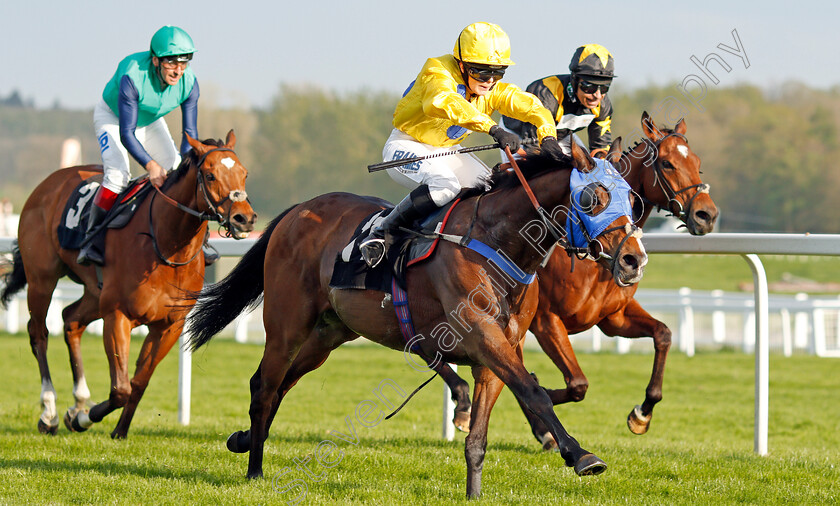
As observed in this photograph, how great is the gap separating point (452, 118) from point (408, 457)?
6.43ft

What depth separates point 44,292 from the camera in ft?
21.5

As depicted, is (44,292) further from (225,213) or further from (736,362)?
(736,362)

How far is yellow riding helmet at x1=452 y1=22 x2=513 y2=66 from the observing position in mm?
4266

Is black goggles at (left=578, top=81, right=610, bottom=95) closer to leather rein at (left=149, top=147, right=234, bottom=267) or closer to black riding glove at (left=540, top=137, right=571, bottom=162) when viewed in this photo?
black riding glove at (left=540, top=137, right=571, bottom=162)

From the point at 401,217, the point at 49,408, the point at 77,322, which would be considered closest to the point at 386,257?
the point at 401,217

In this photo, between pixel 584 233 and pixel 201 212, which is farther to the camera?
pixel 201 212

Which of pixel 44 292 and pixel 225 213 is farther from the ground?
pixel 225 213

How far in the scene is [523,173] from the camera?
4.03 meters

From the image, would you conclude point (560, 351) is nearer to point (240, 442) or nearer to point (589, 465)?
point (240, 442)

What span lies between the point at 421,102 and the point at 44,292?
136 inches

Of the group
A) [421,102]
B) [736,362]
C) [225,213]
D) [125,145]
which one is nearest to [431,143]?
[421,102]

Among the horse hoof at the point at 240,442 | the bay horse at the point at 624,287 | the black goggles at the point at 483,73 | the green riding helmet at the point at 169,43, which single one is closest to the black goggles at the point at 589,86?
the bay horse at the point at 624,287

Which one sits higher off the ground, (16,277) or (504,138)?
(504,138)

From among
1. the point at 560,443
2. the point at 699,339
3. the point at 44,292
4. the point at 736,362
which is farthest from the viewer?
the point at 699,339
